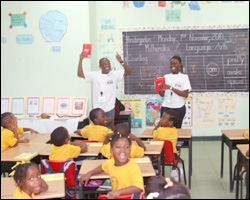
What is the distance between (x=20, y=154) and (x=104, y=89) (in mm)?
1602

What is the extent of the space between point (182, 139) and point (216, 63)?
2.85 meters

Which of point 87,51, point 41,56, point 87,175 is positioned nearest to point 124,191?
point 87,175

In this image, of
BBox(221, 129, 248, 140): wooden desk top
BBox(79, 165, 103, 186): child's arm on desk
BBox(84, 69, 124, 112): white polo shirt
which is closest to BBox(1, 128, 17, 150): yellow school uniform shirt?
BBox(84, 69, 124, 112): white polo shirt

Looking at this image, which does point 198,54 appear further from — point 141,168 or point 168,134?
point 141,168

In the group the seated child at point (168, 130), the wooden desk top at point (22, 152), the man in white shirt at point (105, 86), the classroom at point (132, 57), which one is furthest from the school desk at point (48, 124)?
the seated child at point (168, 130)

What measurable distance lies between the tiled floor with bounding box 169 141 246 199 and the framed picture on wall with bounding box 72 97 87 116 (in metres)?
1.83

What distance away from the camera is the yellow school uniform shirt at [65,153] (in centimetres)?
322

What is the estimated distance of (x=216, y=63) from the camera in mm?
6484

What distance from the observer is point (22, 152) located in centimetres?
346

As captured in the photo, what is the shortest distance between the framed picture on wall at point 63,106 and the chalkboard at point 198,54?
4.71 ft

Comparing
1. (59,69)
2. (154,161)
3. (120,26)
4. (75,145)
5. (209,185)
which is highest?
(120,26)

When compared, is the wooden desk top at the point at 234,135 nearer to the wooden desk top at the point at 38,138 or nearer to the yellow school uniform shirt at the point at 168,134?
the yellow school uniform shirt at the point at 168,134

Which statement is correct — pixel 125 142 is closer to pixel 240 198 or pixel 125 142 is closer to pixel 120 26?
pixel 240 198

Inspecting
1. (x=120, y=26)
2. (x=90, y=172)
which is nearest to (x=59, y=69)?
(x=120, y=26)
